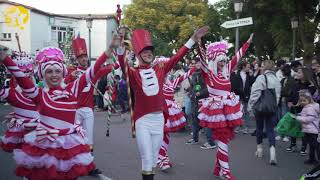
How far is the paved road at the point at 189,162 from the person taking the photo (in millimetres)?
7773

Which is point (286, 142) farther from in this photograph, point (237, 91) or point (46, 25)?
point (46, 25)

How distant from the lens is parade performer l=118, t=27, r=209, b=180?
A: 587cm

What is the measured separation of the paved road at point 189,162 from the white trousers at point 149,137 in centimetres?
176

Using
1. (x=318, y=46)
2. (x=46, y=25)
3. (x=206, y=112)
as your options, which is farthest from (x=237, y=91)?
(x=46, y=25)

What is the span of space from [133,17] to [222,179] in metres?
48.0

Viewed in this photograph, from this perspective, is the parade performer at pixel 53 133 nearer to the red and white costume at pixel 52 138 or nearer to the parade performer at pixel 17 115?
the red and white costume at pixel 52 138

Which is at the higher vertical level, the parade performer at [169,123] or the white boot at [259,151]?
the parade performer at [169,123]

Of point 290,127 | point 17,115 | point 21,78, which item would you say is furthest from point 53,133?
point 290,127

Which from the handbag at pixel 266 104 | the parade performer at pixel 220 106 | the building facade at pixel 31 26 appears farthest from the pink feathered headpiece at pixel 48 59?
the building facade at pixel 31 26

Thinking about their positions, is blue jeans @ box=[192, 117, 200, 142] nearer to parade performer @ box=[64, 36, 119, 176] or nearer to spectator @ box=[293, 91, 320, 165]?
spectator @ box=[293, 91, 320, 165]

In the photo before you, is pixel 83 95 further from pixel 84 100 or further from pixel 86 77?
pixel 86 77

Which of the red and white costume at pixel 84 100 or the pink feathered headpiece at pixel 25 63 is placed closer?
the pink feathered headpiece at pixel 25 63

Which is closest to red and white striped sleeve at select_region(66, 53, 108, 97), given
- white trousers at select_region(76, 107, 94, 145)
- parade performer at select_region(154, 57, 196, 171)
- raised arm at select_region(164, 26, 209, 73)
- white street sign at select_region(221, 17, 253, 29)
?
raised arm at select_region(164, 26, 209, 73)

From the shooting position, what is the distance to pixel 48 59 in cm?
490
